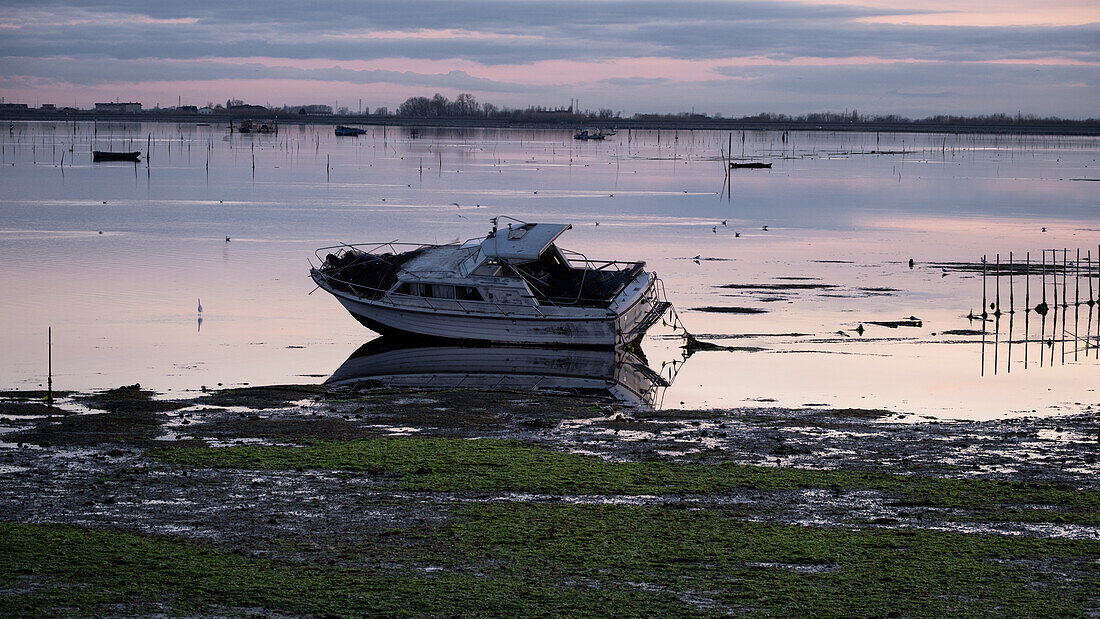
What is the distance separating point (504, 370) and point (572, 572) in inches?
615

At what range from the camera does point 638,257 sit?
48000 mm

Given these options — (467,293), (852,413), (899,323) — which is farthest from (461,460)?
(899,323)

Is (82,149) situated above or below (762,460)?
above

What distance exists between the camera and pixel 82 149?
490 ft

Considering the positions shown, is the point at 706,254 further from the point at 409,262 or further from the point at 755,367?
the point at 755,367

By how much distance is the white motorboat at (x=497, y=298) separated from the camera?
1144 inches

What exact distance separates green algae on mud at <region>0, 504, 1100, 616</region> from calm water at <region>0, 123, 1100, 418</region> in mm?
9397

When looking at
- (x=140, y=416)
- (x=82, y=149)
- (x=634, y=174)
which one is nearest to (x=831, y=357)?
(x=140, y=416)

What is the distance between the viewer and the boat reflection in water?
24703 millimetres

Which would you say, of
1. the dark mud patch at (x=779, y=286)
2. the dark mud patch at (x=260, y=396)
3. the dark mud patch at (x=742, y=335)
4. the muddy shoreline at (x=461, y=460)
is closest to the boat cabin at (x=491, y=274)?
the dark mud patch at (x=742, y=335)

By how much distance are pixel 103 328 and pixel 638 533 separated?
21.5 metres

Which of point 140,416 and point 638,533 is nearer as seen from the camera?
point 638,533

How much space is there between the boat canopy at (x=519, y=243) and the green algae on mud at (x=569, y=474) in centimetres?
1344

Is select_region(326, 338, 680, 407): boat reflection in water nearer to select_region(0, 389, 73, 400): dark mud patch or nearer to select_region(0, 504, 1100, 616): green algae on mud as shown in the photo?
select_region(0, 389, 73, 400): dark mud patch
